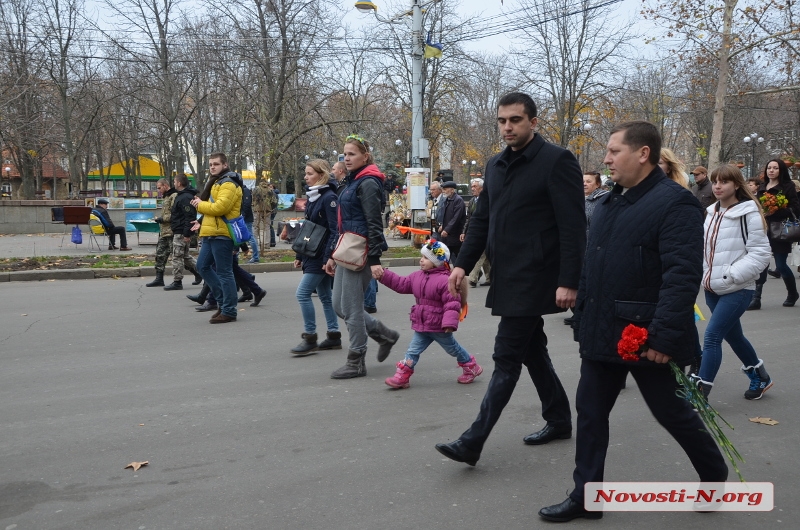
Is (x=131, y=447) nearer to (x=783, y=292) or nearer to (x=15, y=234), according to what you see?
(x=783, y=292)

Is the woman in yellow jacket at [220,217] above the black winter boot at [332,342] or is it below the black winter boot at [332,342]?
above

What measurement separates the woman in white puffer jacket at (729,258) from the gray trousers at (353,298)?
102 inches

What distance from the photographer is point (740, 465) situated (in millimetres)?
4434

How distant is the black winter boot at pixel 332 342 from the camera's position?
25.0ft

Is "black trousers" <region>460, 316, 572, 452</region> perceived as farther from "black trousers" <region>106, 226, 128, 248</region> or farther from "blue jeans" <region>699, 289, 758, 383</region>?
"black trousers" <region>106, 226, 128, 248</region>

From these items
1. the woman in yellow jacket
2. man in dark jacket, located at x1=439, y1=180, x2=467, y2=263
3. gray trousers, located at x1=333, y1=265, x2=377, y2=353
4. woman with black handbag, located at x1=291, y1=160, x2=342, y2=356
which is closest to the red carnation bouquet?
gray trousers, located at x1=333, y1=265, x2=377, y2=353

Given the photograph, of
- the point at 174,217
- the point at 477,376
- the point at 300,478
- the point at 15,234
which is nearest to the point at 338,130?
the point at 15,234

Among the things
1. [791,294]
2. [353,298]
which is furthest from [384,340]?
[791,294]

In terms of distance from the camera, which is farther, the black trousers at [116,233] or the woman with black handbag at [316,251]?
the black trousers at [116,233]

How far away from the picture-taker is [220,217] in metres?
8.77

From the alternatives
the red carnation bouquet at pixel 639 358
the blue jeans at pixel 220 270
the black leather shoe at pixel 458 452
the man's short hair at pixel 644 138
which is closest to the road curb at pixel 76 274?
the blue jeans at pixel 220 270

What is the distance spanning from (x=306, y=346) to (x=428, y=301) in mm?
1901

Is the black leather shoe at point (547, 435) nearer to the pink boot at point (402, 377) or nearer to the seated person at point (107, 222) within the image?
the pink boot at point (402, 377)

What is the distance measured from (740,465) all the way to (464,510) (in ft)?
5.82
